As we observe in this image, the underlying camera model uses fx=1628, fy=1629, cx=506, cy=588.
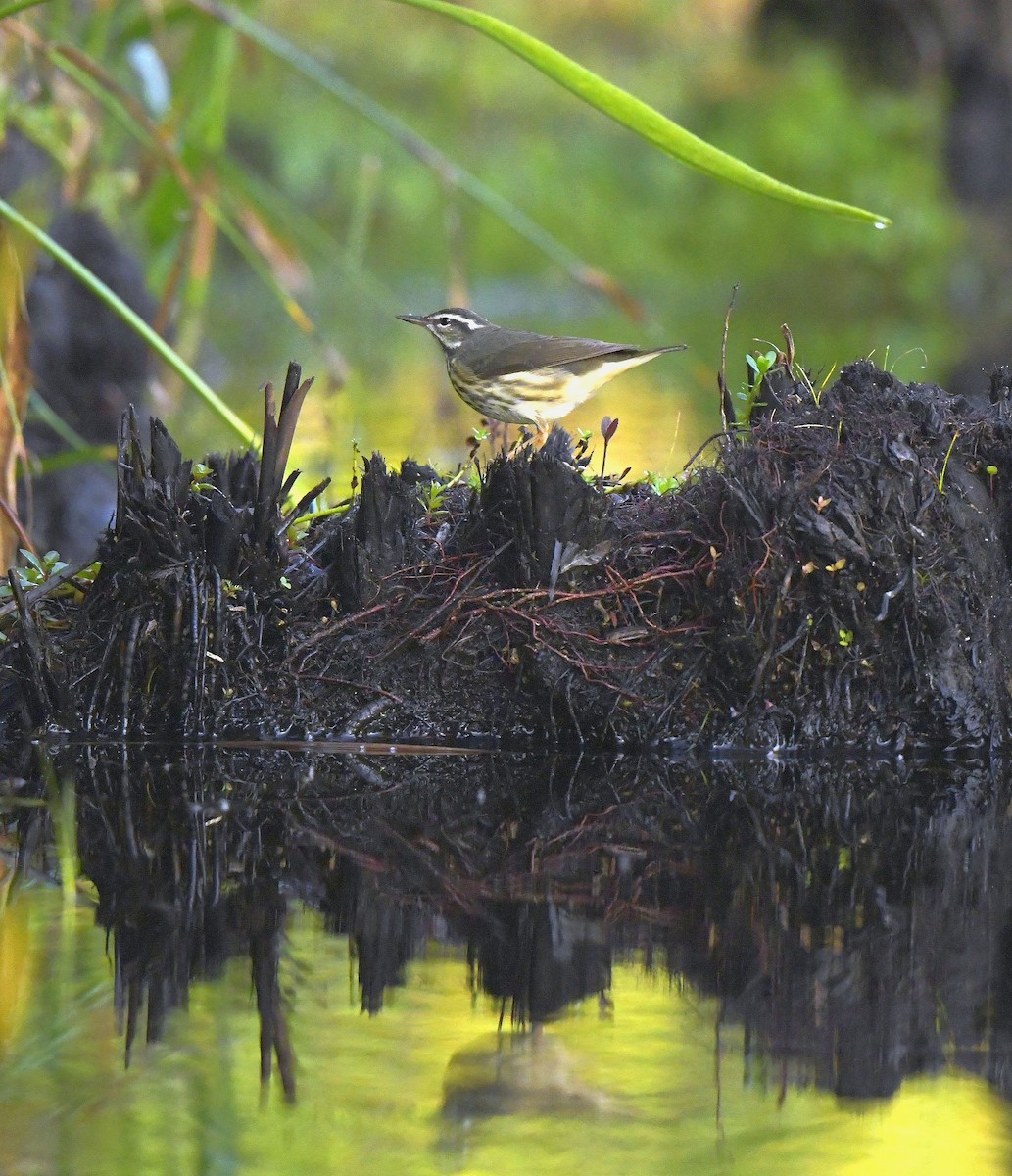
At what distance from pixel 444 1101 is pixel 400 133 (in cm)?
230

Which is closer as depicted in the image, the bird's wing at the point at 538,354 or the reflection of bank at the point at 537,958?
the reflection of bank at the point at 537,958

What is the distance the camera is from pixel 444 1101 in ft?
5.24

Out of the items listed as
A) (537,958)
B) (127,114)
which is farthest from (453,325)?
(537,958)

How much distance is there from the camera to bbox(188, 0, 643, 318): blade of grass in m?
3.25

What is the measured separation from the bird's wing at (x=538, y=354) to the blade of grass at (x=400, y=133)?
0.49 ft

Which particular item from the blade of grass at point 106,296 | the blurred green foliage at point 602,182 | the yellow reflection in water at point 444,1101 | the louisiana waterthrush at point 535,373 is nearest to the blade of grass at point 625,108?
the blade of grass at point 106,296

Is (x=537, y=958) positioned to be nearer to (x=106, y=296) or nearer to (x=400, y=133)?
(x=106, y=296)

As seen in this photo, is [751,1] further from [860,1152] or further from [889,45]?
[860,1152]

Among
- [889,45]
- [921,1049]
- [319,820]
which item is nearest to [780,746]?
[319,820]

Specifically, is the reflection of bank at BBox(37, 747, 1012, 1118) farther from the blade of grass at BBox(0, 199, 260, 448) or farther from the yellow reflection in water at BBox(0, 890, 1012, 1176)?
the blade of grass at BBox(0, 199, 260, 448)

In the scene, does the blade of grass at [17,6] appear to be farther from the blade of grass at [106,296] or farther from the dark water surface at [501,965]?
the dark water surface at [501,965]

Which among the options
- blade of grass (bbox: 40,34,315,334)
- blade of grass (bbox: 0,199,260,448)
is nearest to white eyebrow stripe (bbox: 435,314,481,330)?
blade of grass (bbox: 40,34,315,334)

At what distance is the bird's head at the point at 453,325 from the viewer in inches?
175

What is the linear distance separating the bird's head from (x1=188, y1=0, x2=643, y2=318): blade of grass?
1.86 feet
